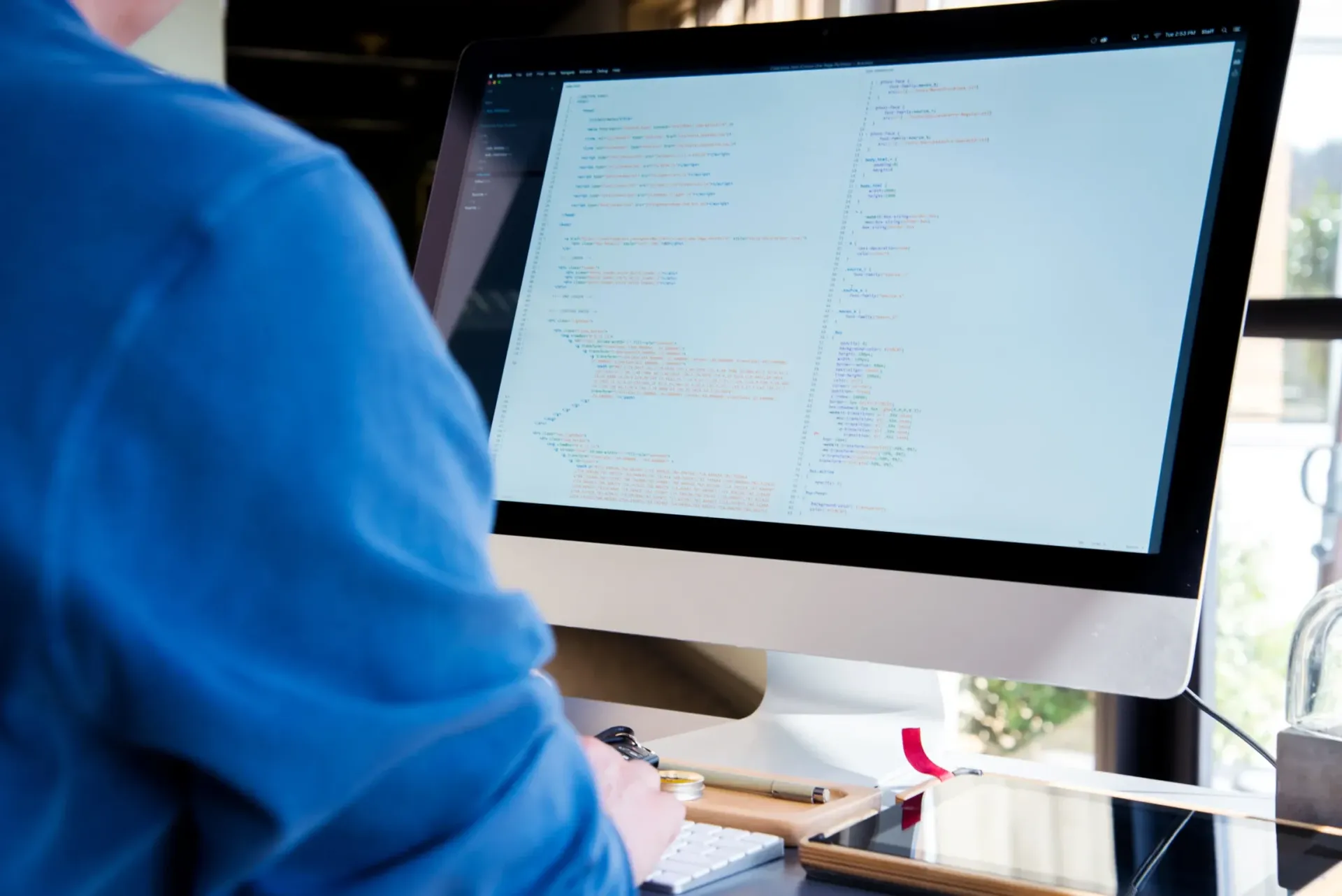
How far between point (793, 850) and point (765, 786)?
8cm

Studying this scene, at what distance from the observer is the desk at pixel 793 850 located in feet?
2.04

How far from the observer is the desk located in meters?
0.62

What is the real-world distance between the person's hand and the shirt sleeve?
0.18 m

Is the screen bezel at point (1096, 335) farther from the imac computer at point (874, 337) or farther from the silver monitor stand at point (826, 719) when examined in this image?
the silver monitor stand at point (826, 719)

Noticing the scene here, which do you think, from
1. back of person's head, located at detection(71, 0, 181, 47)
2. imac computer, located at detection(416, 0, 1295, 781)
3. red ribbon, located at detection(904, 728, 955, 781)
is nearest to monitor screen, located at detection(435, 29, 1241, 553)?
imac computer, located at detection(416, 0, 1295, 781)

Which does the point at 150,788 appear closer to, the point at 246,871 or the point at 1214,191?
the point at 246,871

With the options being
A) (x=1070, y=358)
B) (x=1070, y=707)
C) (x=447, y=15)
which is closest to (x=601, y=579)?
(x=1070, y=358)

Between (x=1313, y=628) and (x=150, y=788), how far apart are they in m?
0.68

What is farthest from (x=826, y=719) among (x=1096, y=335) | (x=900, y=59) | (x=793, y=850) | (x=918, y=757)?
(x=900, y=59)

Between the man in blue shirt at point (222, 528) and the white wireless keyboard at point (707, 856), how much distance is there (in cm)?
25

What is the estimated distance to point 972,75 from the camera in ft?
2.60

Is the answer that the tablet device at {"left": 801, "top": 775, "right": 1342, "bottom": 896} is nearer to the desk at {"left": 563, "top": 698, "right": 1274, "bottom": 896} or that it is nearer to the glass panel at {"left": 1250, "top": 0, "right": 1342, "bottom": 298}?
the desk at {"left": 563, "top": 698, "right": 1274, "bottom": 896}

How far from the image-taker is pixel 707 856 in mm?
631

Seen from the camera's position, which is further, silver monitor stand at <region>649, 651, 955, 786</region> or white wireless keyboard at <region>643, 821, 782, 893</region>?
silver monitor stand at <region>649, 651, 955, 786</region>
